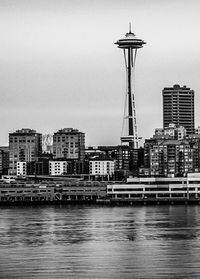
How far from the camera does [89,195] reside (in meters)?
138

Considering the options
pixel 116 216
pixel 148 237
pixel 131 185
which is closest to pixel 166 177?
pixel 131 185

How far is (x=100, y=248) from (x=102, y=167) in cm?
12610

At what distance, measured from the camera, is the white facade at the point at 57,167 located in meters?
186

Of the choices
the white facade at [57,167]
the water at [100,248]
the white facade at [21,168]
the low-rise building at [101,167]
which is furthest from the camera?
the white facade at [21,168]

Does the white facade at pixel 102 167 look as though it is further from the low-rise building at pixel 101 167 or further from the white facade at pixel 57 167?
the white facade at pixel 57 167

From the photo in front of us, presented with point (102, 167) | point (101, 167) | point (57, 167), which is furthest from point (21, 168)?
point (102, 167)

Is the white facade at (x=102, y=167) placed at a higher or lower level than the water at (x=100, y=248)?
higher

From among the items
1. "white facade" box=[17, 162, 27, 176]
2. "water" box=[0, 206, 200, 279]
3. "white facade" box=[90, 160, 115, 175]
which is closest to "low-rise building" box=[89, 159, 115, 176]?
"white facade" box=[90, 160, 115, 175]

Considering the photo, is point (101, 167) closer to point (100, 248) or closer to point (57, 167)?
point (57, 167)

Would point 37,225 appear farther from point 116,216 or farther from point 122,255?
point 122,255

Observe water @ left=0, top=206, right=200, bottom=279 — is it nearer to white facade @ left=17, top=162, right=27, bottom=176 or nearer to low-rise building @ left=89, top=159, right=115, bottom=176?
low-rise building @ left=89, top=159, right=115, bottom=176

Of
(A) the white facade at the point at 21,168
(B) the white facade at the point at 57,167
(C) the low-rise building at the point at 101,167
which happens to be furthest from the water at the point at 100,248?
(A) the white facade at the point at 21,168

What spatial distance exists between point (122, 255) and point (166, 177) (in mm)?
81205

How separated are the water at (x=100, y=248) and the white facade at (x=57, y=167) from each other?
9722 cm
